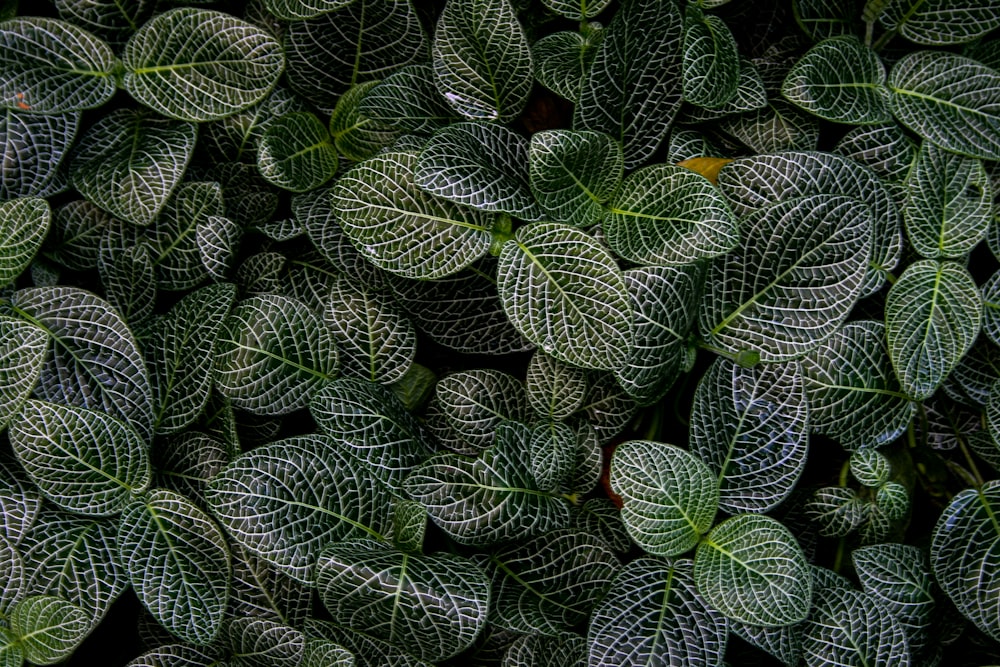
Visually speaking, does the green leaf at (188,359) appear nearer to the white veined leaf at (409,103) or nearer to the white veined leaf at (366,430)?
the white veined leaf at (366,430)

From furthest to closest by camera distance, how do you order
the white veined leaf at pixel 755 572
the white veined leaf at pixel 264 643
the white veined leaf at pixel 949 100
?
the white veined leaf at pixel 949 100
the white veined leaf at pixel 264 643
the white veined leaf at pixel 755 572

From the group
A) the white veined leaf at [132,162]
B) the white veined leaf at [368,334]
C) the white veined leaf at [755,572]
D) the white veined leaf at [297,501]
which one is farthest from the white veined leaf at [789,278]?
the white veined leaf at [132,162]

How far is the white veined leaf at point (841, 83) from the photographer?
4.24 feet

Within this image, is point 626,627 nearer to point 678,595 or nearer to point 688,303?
point 678,595

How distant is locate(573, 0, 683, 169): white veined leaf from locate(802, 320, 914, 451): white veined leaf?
0.42m

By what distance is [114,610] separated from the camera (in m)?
1.38

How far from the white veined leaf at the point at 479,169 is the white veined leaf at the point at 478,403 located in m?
0.27

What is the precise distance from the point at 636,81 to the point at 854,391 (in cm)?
58

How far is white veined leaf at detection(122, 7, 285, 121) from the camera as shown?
4.27ft

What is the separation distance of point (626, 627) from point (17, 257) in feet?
3.50

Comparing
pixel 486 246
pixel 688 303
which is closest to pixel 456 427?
pixel 486 246

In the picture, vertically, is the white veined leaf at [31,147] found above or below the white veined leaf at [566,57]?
below

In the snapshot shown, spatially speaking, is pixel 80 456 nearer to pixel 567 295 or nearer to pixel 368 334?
pixel 368 334

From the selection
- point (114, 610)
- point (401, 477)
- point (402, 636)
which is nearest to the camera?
point (402, 636)
